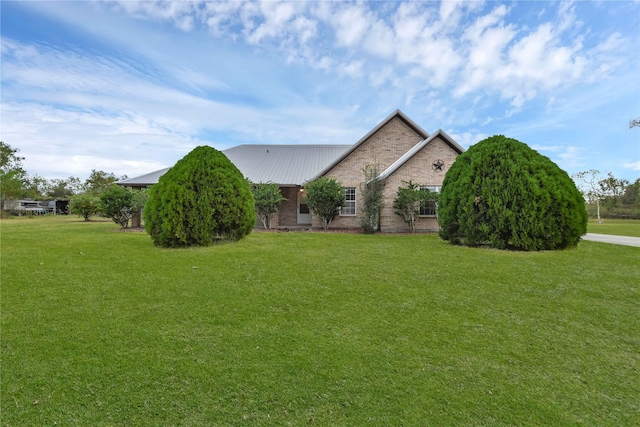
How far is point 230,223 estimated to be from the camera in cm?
Result: 931

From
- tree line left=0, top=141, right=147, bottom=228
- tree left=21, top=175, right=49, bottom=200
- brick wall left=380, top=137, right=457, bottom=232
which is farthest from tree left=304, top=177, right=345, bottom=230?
tree left=21, top=175, right=49, bottom=200

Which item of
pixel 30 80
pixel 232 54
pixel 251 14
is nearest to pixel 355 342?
pixel 251 14

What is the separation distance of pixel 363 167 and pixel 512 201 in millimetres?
9648

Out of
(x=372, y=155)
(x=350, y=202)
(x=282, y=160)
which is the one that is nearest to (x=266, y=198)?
(x=350, y=202)

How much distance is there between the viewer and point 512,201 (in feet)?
28.2

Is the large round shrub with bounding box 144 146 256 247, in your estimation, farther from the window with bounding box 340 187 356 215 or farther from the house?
the window with bounding box 340 187 356 215

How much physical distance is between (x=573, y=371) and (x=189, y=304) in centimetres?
446

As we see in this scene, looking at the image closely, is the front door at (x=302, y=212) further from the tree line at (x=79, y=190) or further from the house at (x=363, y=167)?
the tree line at (x=79, y=190)

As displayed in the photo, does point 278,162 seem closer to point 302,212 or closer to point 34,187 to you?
point 302,212

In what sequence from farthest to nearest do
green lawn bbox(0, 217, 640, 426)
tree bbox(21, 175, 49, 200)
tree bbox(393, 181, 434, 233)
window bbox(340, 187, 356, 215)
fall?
tree bbox(21, 175, 49, 200) < window bbox(340, 187, 356, 215) < tree bbox(393, 181, 434, 233) < green lawn bbox(0, 217, 640, 426)

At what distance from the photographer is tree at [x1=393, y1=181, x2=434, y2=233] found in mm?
14484

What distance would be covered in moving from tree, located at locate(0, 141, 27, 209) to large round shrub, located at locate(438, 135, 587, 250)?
49.6m

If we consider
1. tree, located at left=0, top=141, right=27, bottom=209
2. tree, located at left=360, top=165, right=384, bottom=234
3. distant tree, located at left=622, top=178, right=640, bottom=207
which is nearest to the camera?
tree, located at left=360, top=165, right=384, bottom=234

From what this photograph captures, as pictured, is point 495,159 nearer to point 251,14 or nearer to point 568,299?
point 568,299
